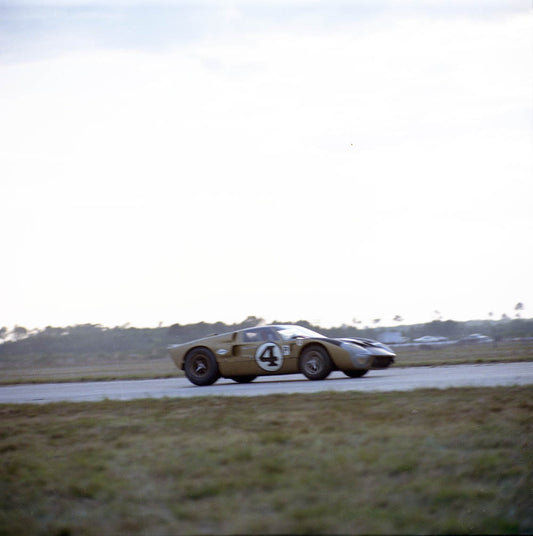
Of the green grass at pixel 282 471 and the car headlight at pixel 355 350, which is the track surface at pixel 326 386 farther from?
the green grass at pixel 282 471

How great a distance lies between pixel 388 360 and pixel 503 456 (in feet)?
28.9

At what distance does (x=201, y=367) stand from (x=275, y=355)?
5.69 ft

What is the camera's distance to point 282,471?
492 cm

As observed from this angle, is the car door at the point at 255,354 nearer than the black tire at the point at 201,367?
Yes

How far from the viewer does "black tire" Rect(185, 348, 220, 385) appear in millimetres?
14906

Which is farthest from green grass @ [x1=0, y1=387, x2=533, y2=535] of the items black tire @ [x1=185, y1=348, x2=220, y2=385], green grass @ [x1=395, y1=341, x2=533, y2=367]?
green grass @ [x1=395, y1=341, x2=533, y2=367]

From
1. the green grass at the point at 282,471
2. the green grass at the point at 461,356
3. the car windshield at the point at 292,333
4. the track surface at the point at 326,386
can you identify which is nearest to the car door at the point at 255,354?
the car windshield at the point at 292,333

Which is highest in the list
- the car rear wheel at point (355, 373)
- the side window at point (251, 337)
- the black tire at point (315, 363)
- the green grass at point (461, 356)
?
the side window at point (251, 337)

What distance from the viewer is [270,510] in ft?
13.4

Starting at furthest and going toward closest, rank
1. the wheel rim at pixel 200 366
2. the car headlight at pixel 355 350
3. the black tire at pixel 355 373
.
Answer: the wheel rim at pixel 200 366
the black tire at pixel 355 373
the car headlight at pixel 355 350

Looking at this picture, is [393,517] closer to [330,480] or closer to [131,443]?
[330,480]

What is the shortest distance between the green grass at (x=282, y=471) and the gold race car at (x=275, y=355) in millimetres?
5720

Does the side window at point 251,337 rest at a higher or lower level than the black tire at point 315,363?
higher

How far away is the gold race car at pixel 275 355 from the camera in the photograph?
13750 millimetres
